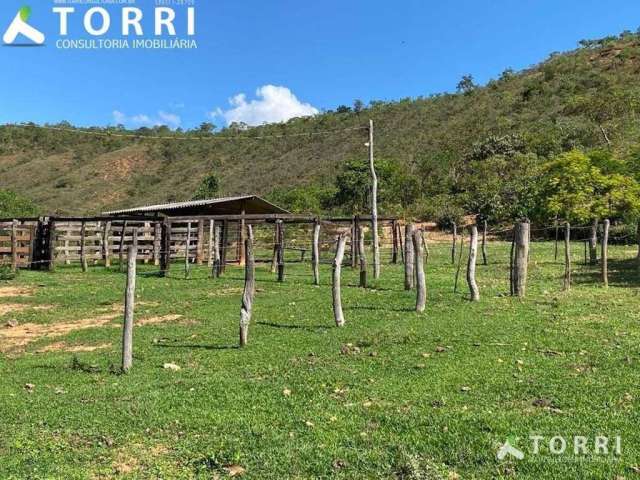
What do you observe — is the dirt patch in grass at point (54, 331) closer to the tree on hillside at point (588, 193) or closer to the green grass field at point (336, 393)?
the green grass field at point (336, 393)

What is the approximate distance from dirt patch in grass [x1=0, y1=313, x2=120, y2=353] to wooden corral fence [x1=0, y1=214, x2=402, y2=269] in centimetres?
810

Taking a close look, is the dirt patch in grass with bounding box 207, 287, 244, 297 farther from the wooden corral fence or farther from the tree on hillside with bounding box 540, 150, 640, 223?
the tree on hillside with bounding box 540, 150, 640, 223

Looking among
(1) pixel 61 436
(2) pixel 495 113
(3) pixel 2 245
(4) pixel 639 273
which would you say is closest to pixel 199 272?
Answer: (3) pixel 2 245

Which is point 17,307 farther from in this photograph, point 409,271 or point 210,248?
point 210,248

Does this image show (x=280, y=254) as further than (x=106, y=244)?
No

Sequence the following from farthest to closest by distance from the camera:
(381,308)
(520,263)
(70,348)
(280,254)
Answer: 1. (280,254)
2. (520,263)
3. (381,308)
4. (70,348)

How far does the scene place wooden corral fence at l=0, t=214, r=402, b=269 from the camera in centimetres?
2156

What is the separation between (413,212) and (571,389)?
35530 millimetres

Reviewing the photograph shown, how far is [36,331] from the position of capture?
11.6 meters

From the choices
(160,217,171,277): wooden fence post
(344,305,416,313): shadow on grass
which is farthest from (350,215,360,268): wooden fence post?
(344,305,416,313): shadow on grass

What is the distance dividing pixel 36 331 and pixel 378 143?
171 feet

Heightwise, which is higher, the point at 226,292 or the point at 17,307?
the point at 226,292

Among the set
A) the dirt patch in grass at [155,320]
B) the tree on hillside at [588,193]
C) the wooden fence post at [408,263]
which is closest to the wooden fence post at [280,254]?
the wooden fence post at [408,263]

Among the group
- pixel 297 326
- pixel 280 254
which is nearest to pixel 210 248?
pixel 280 254
